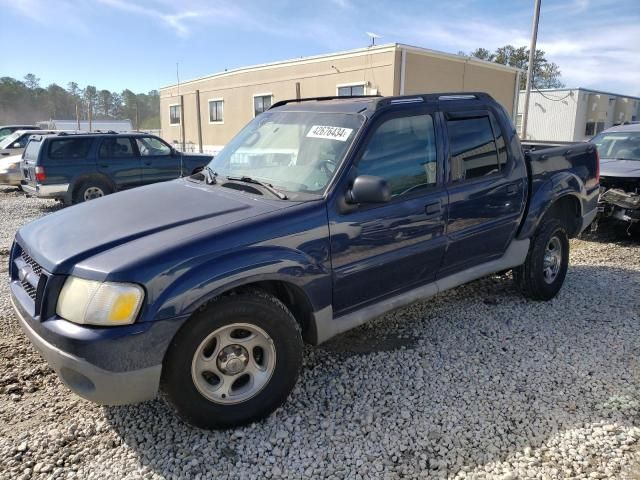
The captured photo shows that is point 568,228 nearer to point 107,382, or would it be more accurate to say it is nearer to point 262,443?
point 262,443

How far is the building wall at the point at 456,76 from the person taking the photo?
61.2 ft

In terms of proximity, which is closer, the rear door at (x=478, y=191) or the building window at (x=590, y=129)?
the rear door at (x=478, y=191)

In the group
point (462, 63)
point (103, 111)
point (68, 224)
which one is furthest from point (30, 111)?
point (68, 224)

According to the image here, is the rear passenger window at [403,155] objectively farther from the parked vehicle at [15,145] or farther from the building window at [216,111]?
the building window at [216,111]

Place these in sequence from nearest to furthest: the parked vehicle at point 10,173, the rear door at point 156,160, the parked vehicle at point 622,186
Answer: the parked vehicle at point 622,186 < the rear door at point 156,160 < the parked vehicle at point 10,173

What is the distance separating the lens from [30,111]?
75000 millimetres

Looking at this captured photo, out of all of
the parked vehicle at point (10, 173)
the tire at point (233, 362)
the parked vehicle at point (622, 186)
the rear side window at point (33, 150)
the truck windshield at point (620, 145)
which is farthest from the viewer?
the parked vehicle at point (10, 173)

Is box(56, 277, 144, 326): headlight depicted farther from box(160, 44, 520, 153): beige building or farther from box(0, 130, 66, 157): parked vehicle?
box(0, 130, 66, 157): parked vehicle

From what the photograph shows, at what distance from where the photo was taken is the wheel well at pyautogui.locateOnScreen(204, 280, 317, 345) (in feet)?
9.62

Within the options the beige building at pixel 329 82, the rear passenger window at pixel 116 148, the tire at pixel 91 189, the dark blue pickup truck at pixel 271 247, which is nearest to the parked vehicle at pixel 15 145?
the rear passenger window at pixel 116 148

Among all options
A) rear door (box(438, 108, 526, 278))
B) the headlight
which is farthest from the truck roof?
the headlight

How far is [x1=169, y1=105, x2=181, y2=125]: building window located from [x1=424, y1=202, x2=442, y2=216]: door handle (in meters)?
30.9

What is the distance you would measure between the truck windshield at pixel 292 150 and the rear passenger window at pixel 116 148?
306 inches

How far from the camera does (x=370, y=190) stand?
2918 mm
